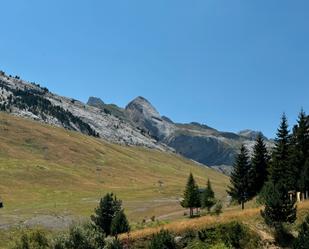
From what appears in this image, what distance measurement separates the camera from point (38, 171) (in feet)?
614

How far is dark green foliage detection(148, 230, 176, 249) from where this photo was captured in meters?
49.3

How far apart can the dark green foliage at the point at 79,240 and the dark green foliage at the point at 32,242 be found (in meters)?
5.05

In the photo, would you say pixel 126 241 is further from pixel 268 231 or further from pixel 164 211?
pixel 164 211

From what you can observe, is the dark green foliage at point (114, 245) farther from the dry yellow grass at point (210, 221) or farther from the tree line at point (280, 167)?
the tree line at point (280, 167)

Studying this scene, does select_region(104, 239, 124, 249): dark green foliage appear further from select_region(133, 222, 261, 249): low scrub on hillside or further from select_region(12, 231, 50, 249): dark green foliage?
select_region(12, 231, 50, 249): dark green foliage

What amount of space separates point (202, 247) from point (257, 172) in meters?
43.7

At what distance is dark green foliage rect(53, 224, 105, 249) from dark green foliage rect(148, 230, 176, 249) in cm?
753

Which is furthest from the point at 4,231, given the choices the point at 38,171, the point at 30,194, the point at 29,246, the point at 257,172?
the point at 38,171

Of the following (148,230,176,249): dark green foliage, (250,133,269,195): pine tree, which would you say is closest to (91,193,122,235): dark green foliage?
(148,230,176,249): dark green foliage

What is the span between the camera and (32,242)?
6022cm

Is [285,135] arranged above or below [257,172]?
above

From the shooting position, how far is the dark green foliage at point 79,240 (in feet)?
180

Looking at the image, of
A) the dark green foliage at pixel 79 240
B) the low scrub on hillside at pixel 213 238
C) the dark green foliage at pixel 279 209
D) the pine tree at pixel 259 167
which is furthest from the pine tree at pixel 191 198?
the dark green foliage at pixel 279 209

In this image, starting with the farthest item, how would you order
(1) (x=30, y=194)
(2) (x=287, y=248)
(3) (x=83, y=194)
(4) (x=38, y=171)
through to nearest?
(4) (x=38, y=171)
(3) (x=83, y=194)
(1) (x=30, y=194)
(2) (x=287, y=248)
